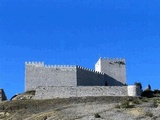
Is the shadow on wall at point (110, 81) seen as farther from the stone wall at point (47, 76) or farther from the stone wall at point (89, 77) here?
the stone wall at point (47, 76)

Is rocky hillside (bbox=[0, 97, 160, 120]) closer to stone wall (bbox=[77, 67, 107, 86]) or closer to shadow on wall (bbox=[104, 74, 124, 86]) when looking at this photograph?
stone wall (bbox=[77, 67, 107, 86])

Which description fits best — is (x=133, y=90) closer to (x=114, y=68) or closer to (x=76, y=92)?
(x=76, y=92)

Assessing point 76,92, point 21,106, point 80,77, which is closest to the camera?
point 21,106

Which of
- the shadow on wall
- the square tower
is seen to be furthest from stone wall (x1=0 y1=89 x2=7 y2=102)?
the shadow on wall

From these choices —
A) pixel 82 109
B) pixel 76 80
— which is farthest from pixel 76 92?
pixel 82 109

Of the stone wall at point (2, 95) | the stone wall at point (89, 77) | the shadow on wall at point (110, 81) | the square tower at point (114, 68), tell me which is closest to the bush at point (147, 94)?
the square tower at point (114, 68)

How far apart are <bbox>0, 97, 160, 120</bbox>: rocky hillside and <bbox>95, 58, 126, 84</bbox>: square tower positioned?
14.3m

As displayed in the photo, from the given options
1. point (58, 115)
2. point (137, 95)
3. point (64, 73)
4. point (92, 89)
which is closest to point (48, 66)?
point (64, 73)

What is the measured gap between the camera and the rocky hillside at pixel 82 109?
2277 inches

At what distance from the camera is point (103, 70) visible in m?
88.9

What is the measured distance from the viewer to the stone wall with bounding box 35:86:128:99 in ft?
257

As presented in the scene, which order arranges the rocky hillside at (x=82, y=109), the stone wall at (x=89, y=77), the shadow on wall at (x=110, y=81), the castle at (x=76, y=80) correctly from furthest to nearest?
the shadow on wall at (x=110, y=81) → the stone wall at (x=89, y=77) → the castle at (x=76, y=80) → the rocky hillside at (x=82, y=109)

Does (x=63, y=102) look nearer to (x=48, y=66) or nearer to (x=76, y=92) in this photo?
(x=76, y=92)

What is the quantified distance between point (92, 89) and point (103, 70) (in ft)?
35.6
